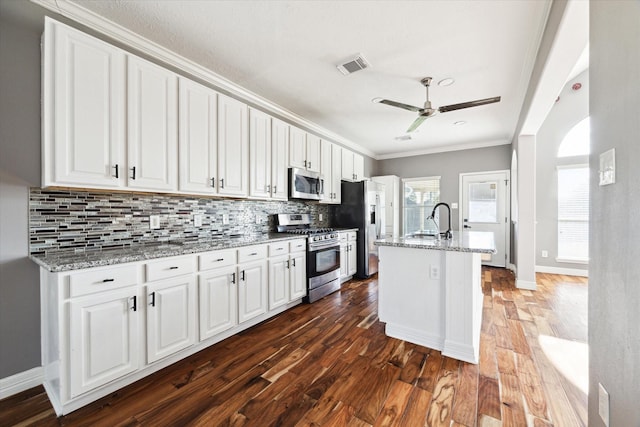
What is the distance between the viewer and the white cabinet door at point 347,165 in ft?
16.0

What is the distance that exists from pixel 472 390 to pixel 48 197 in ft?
10.6

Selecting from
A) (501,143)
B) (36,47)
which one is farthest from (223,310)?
(501,143)

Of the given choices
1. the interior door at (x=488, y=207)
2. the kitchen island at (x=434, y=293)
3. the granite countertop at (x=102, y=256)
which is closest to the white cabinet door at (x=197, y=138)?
the granite countertop at (x=102, y=256)

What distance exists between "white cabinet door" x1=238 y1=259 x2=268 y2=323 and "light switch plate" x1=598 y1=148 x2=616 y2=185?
2477 mm

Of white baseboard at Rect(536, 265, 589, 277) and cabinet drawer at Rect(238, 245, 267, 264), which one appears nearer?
cabinet drawer at Rect(238, 245, 267, 264)

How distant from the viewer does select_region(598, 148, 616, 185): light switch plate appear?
0.95 metres

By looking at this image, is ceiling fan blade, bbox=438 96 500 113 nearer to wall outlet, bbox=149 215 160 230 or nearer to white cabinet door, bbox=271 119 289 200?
white cabinet door, bbox=271 119 289 200

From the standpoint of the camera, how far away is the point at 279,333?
260cm

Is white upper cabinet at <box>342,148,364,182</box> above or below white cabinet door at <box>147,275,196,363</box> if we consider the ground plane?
above

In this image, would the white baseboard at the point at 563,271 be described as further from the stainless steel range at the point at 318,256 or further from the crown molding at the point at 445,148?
the stainless steel range at the point at 318,256

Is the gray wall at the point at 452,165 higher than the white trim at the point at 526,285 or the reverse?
higher

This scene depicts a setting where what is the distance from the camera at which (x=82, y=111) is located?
69.7 inches

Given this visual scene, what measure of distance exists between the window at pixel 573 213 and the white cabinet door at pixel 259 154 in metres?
5.31

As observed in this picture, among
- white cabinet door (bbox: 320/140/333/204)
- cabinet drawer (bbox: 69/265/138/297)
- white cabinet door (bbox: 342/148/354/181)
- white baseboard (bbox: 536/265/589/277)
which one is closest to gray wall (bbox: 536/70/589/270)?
white baseboard (bbox: 536/265/589/277)
